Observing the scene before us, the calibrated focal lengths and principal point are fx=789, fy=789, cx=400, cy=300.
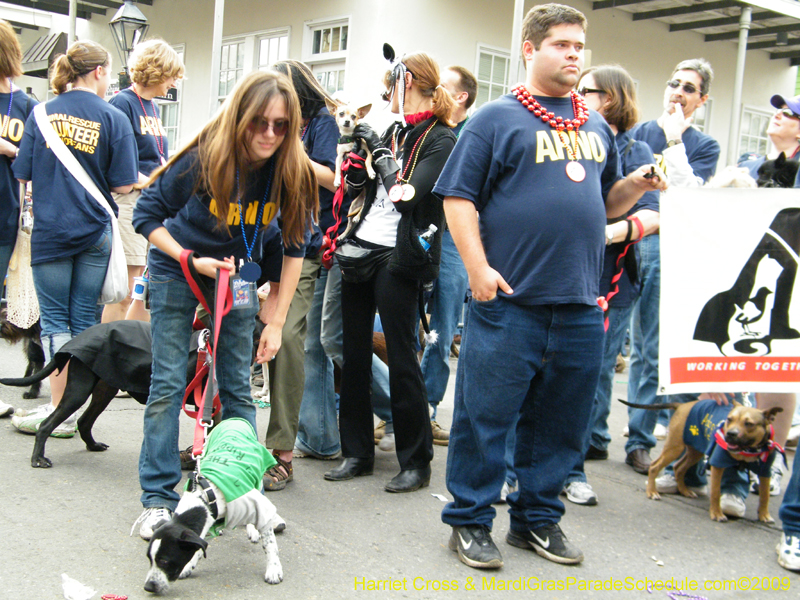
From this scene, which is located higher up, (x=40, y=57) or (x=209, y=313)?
(x=40, y=57)

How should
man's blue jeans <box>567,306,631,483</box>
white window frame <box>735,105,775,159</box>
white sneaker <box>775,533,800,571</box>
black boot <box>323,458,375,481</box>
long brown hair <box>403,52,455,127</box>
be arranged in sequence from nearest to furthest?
white sneaker <box>775,533,800,571</box> → long brown hair <box>403,52,455,127</box> → black boot <box>323,458,375,481</box> → man's blue jeans <box>567,306,631,483</box> → white window frame <box>735,105,775,159</box>

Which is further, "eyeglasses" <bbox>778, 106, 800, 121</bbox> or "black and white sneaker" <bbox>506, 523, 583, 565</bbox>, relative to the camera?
"eyeglasses" <bbox>778, 106, 800, 121</bbox>

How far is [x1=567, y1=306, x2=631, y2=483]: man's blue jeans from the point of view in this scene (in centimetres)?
435

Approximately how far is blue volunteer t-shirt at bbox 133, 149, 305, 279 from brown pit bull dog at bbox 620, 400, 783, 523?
83.7 inches

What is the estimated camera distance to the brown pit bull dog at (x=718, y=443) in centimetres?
382

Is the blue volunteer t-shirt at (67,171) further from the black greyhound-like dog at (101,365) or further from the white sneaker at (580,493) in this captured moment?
the white sneaker at (580,493)

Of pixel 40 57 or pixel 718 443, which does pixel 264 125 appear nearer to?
pixel 718 443

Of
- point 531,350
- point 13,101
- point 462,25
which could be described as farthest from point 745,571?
point 462,25

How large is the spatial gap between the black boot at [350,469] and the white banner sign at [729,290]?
5.34 ft

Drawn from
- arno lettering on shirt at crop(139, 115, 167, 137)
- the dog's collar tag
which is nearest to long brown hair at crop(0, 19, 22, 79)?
arno lettering on shirt at crop(139, 115, 167, 137)

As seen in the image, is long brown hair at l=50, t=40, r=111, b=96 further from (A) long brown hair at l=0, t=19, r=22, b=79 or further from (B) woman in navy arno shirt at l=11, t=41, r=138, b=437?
(A) long brown hair at l=0, t=19, r=22, b=79

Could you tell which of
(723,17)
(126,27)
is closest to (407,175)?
(126,27)

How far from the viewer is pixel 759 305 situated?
3.76m

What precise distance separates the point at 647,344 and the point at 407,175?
1992mm
